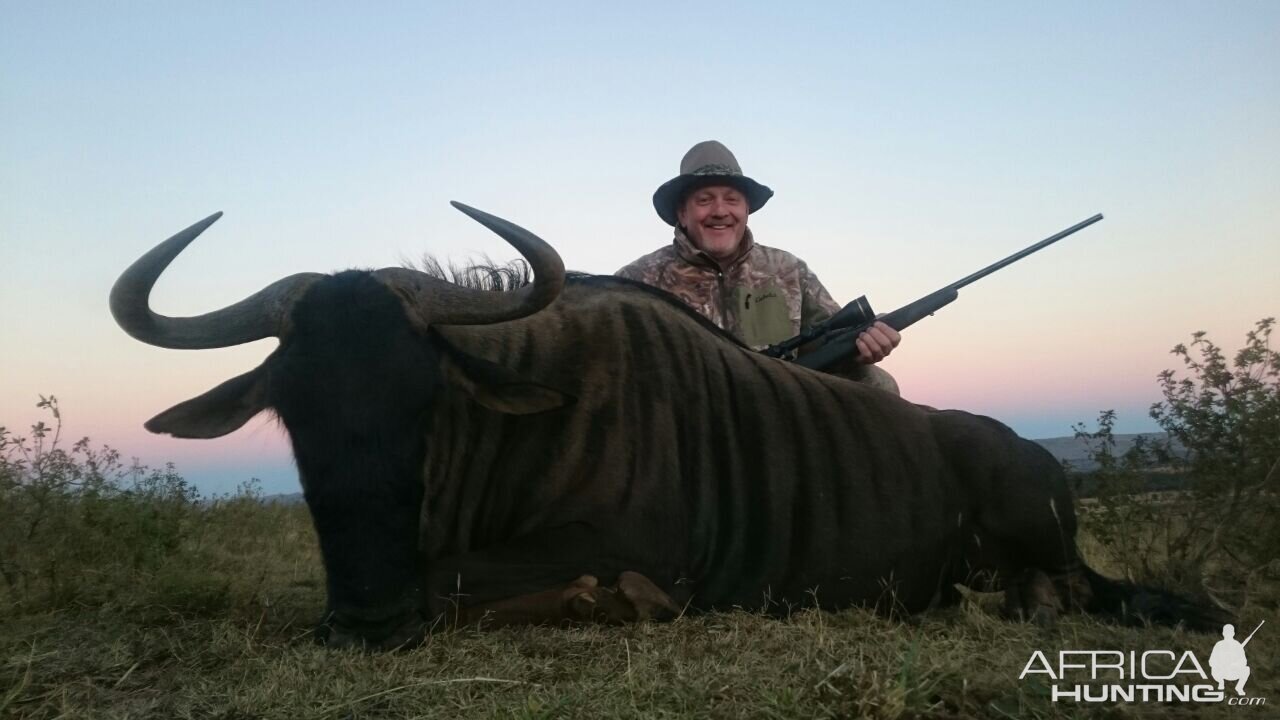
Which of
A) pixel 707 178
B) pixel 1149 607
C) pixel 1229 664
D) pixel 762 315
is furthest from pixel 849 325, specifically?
pixel 1229 664

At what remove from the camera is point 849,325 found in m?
5.49

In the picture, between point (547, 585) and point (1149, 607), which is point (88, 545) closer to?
point (547, 585)

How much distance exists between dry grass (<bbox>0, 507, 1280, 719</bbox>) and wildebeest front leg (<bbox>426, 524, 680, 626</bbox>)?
10 cm

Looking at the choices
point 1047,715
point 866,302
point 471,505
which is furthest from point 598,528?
point 866,302

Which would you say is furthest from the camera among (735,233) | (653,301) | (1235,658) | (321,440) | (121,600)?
(735,233)

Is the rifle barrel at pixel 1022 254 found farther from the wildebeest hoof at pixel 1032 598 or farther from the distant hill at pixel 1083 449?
the wildebeest hoof at pixel 1032 598

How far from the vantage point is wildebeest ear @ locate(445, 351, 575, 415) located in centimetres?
367

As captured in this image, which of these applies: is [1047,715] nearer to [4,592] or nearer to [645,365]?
[645,365]

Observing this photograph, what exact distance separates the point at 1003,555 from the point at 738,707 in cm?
242

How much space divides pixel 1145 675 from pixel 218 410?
316 centimetres

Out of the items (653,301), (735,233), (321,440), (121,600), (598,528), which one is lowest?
(121,600)

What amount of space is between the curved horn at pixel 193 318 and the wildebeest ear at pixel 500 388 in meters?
0.67

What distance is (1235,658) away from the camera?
8.53 ft

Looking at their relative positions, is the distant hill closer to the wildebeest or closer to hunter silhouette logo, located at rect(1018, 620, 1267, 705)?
the wildebeest
